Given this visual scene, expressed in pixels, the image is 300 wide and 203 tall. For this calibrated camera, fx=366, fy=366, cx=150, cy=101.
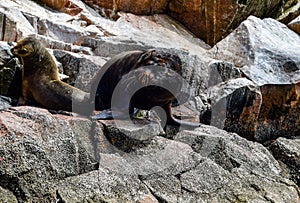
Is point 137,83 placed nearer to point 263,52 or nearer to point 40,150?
point 40,150

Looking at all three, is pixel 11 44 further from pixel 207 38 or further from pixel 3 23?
pixel 207 38

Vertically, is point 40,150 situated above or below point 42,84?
below

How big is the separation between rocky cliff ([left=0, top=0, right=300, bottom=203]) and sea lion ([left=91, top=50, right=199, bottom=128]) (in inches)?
6.4

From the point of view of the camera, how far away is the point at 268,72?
4879mm


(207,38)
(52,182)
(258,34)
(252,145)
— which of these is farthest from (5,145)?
(207,38)

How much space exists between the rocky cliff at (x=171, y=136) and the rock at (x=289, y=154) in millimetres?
11

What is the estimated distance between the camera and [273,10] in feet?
A: 32.1

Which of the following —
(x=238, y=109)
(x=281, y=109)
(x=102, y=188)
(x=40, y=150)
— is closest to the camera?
(x=40, y=150)

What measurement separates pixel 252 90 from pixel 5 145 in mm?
2994

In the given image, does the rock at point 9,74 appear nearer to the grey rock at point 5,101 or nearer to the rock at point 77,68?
the grey rock at point 5,101

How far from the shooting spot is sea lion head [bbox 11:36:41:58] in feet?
A: 9.67

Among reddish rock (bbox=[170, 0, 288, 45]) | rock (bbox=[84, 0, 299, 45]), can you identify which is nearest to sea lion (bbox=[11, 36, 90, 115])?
rock (bbox=[84, 0, 299, 45])

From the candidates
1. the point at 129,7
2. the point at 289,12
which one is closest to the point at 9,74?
the point at 129,7

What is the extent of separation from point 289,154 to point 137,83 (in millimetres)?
1855
